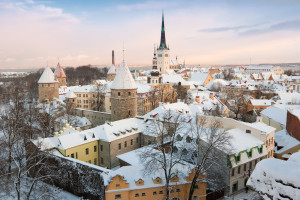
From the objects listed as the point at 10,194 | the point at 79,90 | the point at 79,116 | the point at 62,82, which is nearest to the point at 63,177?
the point at 10,194

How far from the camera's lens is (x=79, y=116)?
139ft

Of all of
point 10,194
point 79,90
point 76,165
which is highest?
point 79,90

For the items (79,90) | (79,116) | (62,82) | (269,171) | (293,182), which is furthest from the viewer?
(62,82)

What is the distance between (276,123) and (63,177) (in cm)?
2839

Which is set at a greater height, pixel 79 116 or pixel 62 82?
pixel 62 82

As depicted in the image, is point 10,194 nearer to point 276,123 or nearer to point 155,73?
point 276,123

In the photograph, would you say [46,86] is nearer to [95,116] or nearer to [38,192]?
[95,116]

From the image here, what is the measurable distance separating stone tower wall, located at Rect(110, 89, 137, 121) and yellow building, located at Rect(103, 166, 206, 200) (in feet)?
48.2

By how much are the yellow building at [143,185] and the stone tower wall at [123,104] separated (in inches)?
578

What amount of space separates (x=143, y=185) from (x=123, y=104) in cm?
1654

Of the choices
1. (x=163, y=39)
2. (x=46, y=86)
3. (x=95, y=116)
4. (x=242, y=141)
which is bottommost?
(x=95, y=116)

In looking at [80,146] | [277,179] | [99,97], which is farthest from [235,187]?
[99,97]

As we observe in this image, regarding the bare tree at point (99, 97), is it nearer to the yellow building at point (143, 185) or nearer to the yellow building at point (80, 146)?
the yellow building at point (80, 146)

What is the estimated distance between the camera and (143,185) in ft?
58.1
